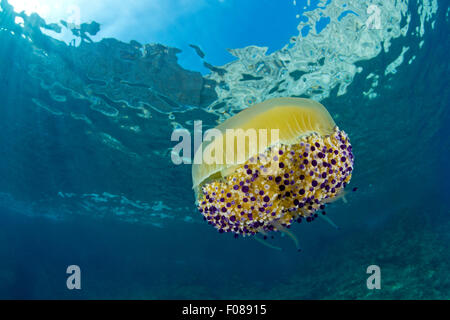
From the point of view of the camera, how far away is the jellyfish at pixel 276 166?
2.41m

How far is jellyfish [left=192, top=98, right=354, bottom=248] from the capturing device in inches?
95.0

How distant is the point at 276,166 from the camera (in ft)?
7.86

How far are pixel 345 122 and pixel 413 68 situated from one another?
3566mm

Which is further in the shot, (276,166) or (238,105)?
(238,105)

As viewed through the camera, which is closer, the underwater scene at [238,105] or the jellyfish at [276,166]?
the jellyfish at [276,166]

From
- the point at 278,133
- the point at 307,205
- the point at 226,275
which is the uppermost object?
the point at 278,133

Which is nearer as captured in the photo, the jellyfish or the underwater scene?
the jellyfish

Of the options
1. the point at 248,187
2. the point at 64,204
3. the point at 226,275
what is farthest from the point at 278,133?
the point at 226,275

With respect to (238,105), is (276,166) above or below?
Answer: below
